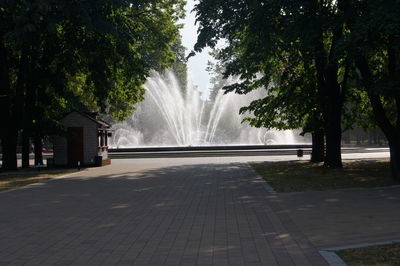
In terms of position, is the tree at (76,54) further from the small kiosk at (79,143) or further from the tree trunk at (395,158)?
the tree trunk at (395,158)

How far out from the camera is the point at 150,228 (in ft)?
30.6

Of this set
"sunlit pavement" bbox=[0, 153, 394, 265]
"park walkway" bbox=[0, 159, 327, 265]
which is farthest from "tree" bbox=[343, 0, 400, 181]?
"park walkway" bbox=[0, 159, 327, 265]

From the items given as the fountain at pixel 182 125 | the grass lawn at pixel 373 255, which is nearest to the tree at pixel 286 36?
the grass lawn at pixel 373 255

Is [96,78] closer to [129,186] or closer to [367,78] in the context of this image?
[129,186]

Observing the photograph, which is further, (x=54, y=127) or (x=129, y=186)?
(x=54, y=127)

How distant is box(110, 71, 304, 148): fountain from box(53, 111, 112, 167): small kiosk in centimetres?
2564

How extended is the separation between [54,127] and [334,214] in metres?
20.0

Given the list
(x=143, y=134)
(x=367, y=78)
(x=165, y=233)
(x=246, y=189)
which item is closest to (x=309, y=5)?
(x=367, y=78)

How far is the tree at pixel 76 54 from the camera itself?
21.2 meters

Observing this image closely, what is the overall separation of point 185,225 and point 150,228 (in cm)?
73

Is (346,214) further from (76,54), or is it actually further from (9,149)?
(9,149)

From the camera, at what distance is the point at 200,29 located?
75.9ft

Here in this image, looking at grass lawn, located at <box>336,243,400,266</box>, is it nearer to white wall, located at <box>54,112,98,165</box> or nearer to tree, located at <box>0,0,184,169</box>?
tree, located at <box>0,0,184,169</box>

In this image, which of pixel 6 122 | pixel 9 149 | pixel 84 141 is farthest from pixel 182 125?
pixel 6 122
